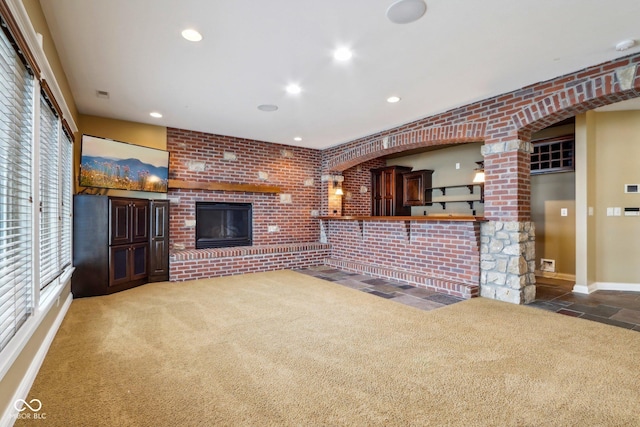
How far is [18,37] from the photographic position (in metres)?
1.69

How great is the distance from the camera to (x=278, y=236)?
245 inches

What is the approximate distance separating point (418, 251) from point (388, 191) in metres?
2.81

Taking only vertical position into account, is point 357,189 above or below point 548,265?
above

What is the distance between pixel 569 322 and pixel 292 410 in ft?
9.25

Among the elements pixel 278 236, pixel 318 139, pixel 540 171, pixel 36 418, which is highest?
pixel 318 139

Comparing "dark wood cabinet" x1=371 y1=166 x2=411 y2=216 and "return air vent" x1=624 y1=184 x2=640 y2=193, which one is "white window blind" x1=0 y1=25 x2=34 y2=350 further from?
"return air vent" x1=624 y1=184 x2=640 y2=193

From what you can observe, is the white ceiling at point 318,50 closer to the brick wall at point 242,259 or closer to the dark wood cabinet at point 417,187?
the brick wall at point 242,259

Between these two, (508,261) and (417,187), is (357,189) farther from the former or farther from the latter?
(508,261)

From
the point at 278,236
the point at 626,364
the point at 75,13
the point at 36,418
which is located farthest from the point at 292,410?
the point at 278,236

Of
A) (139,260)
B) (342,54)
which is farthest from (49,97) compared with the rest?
(139,260)

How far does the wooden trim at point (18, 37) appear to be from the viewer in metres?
1.49

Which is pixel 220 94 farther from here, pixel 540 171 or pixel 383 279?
pixel 540 171

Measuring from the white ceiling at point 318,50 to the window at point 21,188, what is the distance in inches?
27.2

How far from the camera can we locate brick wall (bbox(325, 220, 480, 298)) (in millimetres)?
4016
